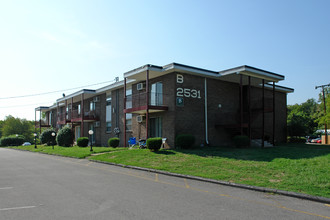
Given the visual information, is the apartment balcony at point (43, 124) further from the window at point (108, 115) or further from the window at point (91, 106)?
the window at point (108, 115)

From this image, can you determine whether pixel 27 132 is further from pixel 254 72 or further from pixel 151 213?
pixel 151 213

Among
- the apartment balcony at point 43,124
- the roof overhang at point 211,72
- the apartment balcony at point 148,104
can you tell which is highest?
the roof overhang at point 211,72

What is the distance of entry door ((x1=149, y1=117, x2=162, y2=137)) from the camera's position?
22.1 meters

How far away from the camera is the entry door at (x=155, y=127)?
72.5ft

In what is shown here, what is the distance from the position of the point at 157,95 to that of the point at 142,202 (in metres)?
15.6

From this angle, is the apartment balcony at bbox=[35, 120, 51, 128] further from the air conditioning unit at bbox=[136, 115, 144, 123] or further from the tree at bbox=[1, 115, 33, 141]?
the tree at bbox=[1, 115, 33, 141]

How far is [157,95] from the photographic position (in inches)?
869

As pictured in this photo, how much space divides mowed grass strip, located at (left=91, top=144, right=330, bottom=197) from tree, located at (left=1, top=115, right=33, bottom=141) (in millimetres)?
72060

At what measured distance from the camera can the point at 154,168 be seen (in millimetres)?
13102

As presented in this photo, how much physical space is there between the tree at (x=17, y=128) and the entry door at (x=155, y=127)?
68.2m

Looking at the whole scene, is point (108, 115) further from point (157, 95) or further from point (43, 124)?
point (43, 124)

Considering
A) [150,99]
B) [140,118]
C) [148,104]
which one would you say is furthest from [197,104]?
[140,118]

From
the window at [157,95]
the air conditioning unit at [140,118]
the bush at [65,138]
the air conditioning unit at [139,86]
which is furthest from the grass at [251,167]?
the bush at [65,138]

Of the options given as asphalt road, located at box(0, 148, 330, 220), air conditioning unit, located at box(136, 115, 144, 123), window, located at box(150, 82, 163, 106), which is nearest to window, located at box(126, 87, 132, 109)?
air conditioning unit, located at box(136, 115, 144, 123)
